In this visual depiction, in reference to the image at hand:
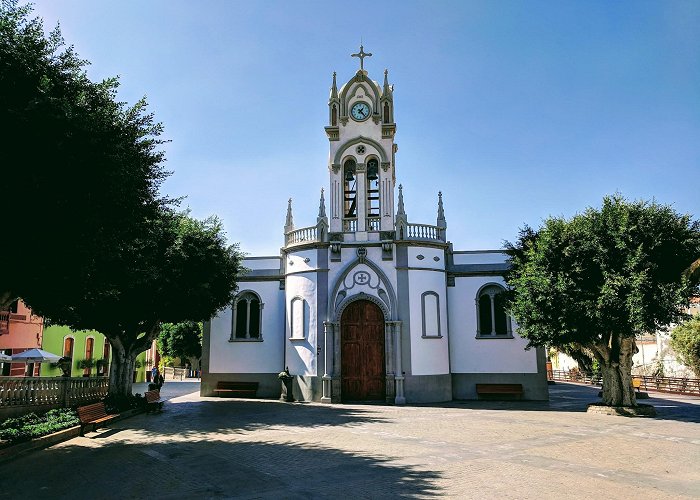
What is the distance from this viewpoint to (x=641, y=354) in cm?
4794

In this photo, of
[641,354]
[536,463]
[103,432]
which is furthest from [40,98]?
[641,354]

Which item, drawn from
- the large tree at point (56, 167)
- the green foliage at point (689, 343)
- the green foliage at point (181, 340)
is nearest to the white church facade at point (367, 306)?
the large tree at point (56, 167)

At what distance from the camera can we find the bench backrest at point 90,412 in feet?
46.8

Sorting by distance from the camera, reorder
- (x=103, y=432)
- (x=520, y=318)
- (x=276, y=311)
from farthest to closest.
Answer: (x=276, y=311) → (x=520, y=318) → (x=103, y=432)

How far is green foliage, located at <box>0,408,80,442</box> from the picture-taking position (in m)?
12.1

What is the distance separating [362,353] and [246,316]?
742 cm

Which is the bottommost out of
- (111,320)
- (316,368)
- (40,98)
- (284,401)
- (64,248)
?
(284,401)

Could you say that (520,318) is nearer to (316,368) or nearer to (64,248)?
(316,368)

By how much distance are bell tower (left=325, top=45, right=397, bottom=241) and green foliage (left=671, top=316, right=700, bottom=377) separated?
960 inches

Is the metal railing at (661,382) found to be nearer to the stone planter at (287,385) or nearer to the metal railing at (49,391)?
the stone planter at (287,385)

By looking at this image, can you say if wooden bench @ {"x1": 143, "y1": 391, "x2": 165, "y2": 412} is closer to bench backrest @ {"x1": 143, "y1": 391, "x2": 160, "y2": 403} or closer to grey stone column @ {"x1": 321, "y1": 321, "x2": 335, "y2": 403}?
bench backrest @ {"x1": 143, "y1": 391, "x2": 160, "y2": 403}

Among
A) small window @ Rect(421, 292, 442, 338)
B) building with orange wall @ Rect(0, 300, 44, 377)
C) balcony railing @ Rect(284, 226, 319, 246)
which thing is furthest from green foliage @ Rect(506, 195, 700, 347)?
building with orange wall @ Rect(0, 300, 44, 377)

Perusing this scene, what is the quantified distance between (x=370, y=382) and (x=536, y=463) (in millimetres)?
13724

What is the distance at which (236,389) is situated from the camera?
88.5ft
